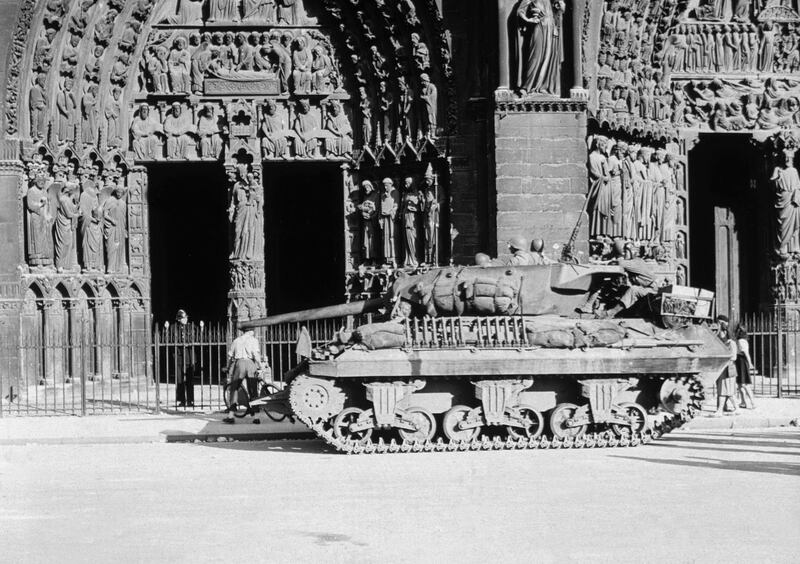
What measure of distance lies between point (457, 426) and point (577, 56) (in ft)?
27.7

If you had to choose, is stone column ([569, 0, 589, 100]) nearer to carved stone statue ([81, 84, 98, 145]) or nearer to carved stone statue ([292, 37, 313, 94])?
carved stone statue ([292, 37, 313, 94])

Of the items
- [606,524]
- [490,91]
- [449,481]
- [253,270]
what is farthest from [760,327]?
[606,524]

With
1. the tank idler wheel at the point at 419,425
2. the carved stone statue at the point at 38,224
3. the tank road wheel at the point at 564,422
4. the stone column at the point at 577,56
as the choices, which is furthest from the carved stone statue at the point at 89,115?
the tank road wheel at the point at 564,422

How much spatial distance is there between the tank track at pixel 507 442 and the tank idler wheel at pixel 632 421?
Result: 0.17 ft

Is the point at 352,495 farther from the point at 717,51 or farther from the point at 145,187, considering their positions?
the point at 717,51

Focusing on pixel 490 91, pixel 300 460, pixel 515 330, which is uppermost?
pixel 490 91

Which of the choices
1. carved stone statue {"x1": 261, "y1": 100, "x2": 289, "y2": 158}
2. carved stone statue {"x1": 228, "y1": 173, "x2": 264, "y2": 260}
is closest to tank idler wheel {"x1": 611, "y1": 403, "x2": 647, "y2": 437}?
carved stone statue {"x1": 228, "y1": 173, "x2": 264, "y2": 260}

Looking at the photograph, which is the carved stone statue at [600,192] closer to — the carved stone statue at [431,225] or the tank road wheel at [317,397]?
the carved stone statue at [431,225]

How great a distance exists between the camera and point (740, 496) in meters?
10.6

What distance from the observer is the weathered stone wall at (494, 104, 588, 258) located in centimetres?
2094

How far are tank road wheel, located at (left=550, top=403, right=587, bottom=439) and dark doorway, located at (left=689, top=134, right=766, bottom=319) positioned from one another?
34.6 feet

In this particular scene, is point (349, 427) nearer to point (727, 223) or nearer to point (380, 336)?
point (380, 336)

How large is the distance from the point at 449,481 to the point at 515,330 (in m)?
3.37

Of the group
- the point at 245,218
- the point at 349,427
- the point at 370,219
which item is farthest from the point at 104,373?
the point at 349,427
